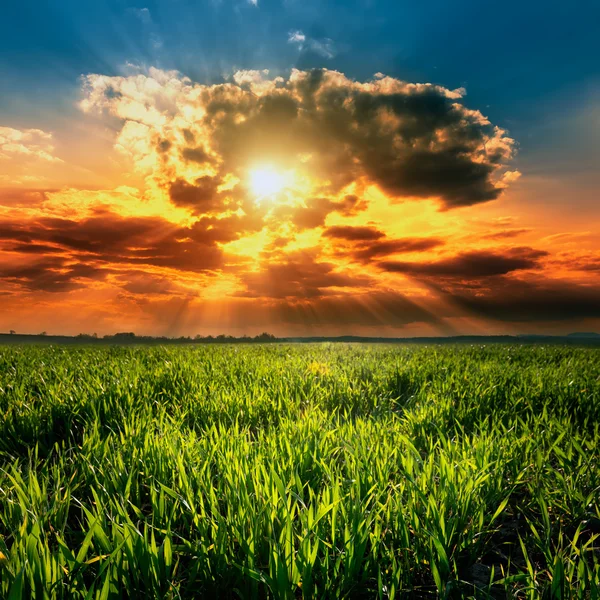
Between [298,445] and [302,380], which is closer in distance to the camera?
[298,445]

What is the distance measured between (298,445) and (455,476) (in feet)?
3.36

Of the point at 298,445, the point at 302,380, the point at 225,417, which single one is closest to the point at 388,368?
the point at 302,380

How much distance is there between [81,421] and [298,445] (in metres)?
2.51

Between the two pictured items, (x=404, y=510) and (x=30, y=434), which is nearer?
(x=404, y=510)

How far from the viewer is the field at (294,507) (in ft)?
5.87

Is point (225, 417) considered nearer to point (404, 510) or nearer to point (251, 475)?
point (251, 475)

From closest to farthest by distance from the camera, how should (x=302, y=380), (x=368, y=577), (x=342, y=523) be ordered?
(x=368, y=577) < (x=342, y=523) < (x=302, y=380)

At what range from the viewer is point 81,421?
4.46 meters

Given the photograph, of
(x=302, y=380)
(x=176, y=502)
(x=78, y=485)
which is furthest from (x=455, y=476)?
(x=302, y=380)

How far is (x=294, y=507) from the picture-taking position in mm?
2049

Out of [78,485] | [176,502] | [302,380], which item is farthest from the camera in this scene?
[302,380]

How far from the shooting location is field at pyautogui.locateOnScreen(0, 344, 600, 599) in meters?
1.79

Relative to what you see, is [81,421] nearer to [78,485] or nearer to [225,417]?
[225,417]

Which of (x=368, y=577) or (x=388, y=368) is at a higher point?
(x=388, y=368)
